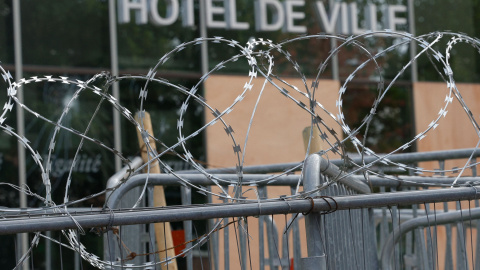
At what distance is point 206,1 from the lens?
1133 centimetres

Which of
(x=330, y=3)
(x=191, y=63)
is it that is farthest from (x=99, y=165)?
(x=330, y=3)

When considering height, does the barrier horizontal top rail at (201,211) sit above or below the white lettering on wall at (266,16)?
below

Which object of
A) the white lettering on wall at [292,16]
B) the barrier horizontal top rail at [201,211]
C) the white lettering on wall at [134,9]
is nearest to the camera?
the barrier horizontal top rail at [201,211]

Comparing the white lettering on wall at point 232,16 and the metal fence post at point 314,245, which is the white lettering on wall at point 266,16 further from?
the metal fence post at point 314,245

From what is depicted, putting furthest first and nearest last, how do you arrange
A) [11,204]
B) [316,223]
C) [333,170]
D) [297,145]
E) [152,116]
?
[297,145] < [152,116] < [11,204] < [333,170] < [316,223]

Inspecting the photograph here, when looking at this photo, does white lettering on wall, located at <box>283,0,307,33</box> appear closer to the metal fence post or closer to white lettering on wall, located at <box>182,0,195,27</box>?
white lettering on wall, located at <box>182,0,195,27</box>

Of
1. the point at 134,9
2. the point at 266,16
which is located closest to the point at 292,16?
the point at 266,16

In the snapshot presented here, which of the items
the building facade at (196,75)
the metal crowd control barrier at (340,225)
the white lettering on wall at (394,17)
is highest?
the white lettering on wall at (394,17)

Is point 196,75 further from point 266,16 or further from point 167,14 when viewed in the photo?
point 266,16

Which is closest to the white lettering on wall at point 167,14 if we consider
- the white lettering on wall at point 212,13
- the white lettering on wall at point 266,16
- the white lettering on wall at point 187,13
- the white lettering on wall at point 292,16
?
the white lettering on wall at point 187,13

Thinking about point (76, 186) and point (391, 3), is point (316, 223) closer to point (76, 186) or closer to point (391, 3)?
point (76, 186)

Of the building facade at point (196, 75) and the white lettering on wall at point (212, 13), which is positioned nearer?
the building facade at point (196, 75)

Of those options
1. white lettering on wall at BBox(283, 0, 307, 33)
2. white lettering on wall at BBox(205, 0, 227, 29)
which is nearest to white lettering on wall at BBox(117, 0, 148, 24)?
white lettering on wall at BBox(205, 0, 227, 29)

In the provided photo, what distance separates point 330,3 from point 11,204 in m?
5.40
